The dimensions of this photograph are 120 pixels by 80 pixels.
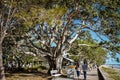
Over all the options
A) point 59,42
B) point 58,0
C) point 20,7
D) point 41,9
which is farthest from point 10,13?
point 59,42

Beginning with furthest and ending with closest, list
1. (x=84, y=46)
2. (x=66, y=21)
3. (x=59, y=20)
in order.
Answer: (x=84, y=46)
(x=66, y=21)
(x=59, y=20)

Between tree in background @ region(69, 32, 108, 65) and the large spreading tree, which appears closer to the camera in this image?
the large spreading tree

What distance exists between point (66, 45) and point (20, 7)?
13.2 metres

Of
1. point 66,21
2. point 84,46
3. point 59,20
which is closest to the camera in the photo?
point 59,20

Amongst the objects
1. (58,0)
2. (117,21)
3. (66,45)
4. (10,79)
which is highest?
(58,0)

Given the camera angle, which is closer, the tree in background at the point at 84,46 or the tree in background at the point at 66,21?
the tree in background at the point at 66,21

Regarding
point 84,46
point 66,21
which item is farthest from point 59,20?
point 84,46

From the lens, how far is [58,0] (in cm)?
2153

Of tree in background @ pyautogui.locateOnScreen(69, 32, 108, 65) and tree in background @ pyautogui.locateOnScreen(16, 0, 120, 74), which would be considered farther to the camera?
tree in background @ pyautogui.locateOnScreen(69, 32, 108, 65)

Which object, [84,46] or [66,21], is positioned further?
[84,46]

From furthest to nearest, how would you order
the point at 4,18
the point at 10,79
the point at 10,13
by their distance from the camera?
the point at 10,79, the point at 4,18, the point at 10,13

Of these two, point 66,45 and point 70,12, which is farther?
point 66,45

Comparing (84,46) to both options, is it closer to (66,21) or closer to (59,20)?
(66,21)

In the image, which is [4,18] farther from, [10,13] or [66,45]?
[66,45]
